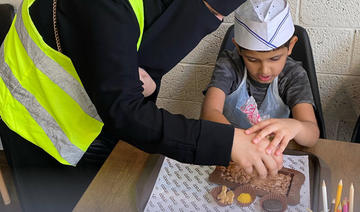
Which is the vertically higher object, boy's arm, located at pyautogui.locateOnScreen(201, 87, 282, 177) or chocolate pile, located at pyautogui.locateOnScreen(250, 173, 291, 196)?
boy's arm, located at pyautogui.locateOnScreen(201, 87, 282, 177)

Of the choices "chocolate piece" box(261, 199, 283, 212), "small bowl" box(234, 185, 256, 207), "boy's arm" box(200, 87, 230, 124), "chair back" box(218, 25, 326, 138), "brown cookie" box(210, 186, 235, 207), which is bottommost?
"boy's arm" box(200, 87, 230, 124)

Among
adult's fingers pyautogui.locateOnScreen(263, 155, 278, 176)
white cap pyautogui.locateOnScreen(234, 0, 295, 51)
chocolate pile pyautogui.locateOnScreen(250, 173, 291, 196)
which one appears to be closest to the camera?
adult's fingers pyautogui.locateOnScreen(263, 155, 278, 176)

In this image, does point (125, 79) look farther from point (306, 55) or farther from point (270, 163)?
point (306, 55)

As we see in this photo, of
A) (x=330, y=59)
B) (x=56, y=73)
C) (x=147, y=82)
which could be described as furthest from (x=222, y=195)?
(x=330, y=59)

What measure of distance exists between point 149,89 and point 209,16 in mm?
286

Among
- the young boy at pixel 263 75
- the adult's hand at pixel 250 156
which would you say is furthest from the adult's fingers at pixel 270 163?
the young boy at pixel 263 75

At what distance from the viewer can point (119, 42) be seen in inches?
25.1

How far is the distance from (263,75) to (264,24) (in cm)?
19

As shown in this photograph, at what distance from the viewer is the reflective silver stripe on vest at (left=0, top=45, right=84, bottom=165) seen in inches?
36.8

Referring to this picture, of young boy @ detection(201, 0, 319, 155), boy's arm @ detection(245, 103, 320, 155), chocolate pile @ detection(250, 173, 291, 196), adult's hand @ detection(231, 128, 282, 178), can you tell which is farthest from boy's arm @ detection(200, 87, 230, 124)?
adult's hand @ detection(231, 128, 282, 178)

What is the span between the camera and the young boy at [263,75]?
1219 mm

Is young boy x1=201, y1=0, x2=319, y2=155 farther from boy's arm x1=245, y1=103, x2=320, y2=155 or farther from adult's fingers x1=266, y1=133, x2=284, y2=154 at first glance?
adult's fingers x1=266, y1=133, x2=284, y2=154

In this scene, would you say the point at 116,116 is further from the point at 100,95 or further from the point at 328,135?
the point at 328,135

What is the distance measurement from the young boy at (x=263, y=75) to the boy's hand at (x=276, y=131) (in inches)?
0.8
